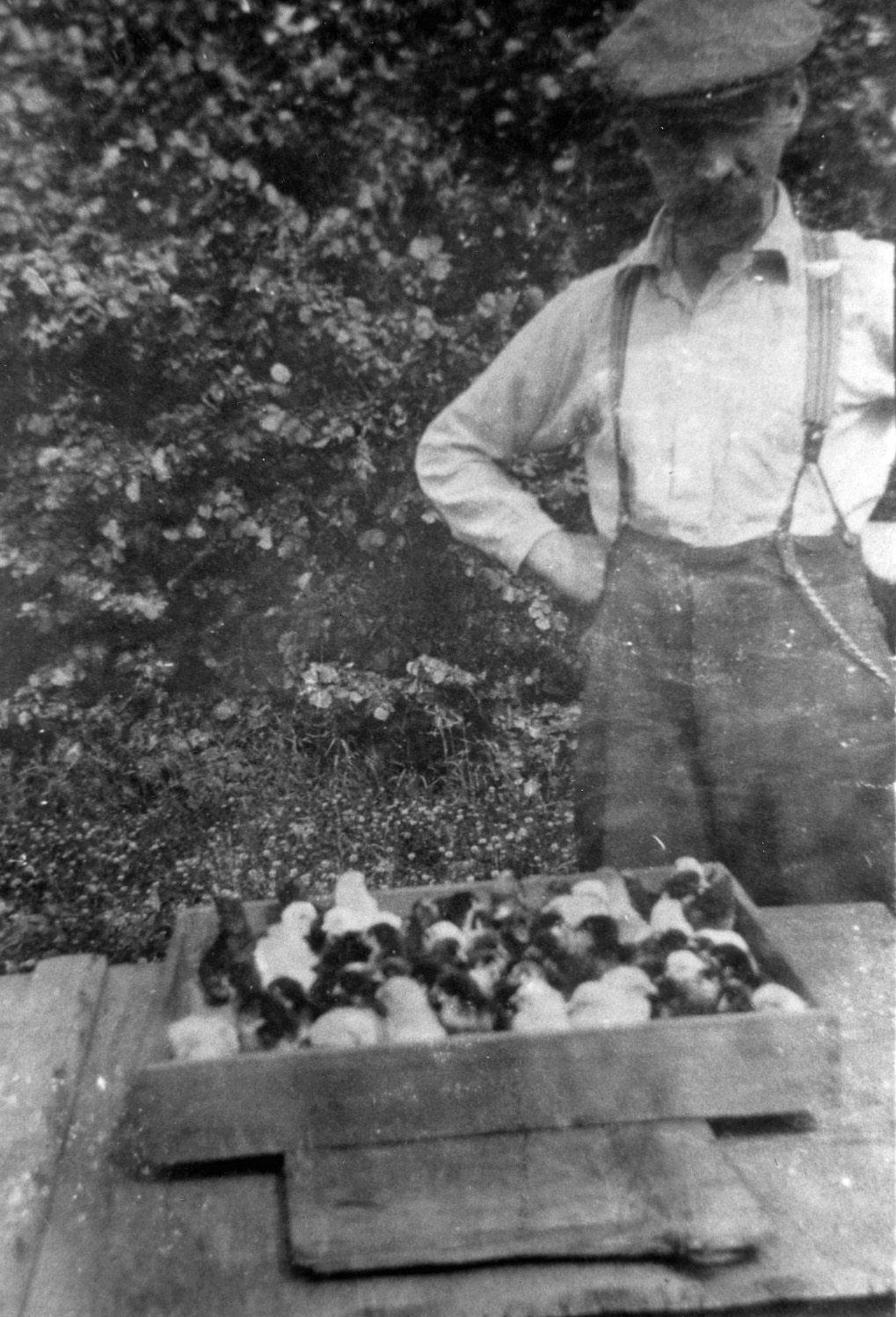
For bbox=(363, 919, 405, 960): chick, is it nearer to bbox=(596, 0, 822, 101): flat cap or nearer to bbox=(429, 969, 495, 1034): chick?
bbox=(429, 969, 495, 1034): chick

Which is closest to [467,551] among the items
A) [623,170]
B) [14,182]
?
[623,170]

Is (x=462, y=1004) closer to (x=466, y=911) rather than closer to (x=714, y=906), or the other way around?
(x=466, y=911)

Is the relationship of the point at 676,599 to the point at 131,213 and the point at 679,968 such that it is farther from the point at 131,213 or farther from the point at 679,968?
the point at 131,213

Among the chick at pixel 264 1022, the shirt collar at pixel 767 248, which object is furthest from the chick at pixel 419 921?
the shirt collar at pixel 767 248

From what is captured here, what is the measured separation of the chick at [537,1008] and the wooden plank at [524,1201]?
134mm

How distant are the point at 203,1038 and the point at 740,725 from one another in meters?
1.01

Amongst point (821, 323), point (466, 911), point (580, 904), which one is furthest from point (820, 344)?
point (466, 911)

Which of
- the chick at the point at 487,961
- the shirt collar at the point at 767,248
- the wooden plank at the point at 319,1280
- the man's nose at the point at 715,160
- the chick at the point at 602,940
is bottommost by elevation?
the wooden plank at the point at 319,1280

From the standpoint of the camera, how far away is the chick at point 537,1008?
1.37 meters

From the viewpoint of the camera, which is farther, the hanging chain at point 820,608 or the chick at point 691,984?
the hanging chain at point 820,608

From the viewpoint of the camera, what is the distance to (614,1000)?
1.40 m

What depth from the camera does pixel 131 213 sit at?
1.55 m

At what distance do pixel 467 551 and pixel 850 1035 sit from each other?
3.20ft

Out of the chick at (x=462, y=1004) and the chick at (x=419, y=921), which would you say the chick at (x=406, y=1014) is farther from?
the chick at (x=419, y=921)
